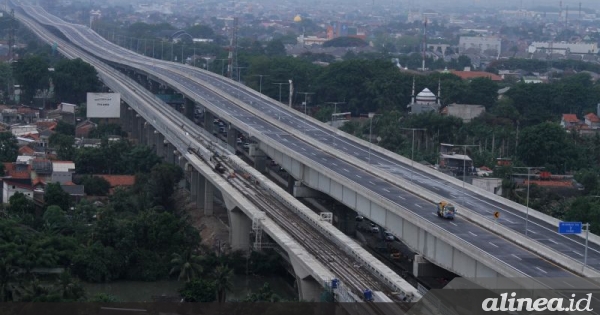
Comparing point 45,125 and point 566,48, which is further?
point 566,48

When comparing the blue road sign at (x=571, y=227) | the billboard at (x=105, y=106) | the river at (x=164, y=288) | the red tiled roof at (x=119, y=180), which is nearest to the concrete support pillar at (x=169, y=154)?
the red tiled roof at (x=119, y=180)

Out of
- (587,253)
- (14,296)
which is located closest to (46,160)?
(14,296)

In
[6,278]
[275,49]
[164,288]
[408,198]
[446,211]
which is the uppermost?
[446,211]

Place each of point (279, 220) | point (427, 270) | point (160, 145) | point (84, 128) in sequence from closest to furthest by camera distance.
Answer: point (427, 270) → point (279, 220) → point (160, 145) → point (84, 128)

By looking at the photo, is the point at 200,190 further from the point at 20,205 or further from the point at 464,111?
the point at 464,111

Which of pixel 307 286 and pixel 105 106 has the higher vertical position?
pixel 307 286

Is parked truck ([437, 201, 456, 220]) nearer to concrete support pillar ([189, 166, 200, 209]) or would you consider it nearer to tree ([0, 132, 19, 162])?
concrete support pillar ([189, 166, 200, 209])

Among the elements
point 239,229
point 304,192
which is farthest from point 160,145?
point 239,229
